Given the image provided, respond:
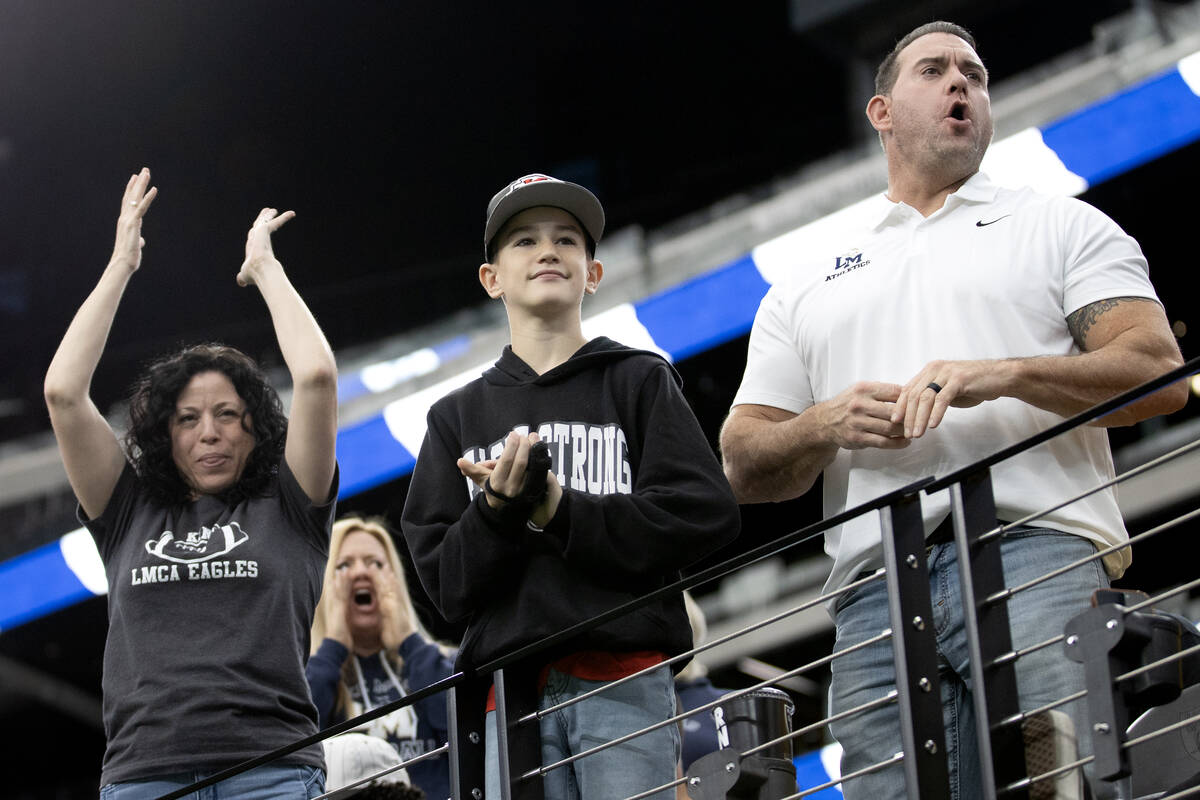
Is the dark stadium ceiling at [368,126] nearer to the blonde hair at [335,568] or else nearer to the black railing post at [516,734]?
the blonde hair at [335,568]

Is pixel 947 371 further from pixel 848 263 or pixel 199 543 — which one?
pixel 199 543

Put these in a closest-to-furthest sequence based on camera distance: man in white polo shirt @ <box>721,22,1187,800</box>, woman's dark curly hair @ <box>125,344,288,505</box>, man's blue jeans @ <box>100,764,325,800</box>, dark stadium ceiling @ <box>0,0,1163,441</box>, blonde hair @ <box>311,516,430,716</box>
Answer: man in white polo shirt @ <box>721,22,1187,800</box> → man's blue jeans @ <box>100,764,325,800</box> → woman's dark curly hair @ <box>125,344,288,505</box> → blonde hair @ <box>311,516,430,716</box> → dark stadium ceiling @ <box>0,0,1163,441</box>

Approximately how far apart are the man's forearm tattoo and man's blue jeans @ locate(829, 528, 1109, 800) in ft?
1.04

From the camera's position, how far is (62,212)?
363 inches

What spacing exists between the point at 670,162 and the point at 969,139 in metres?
7.38

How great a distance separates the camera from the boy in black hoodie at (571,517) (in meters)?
2.09

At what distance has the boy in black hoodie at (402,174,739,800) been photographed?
2.09 meters

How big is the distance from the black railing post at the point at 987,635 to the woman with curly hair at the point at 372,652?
5.32 feet

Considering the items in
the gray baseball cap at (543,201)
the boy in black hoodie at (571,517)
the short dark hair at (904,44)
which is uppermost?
the short dark hair at (904,44)

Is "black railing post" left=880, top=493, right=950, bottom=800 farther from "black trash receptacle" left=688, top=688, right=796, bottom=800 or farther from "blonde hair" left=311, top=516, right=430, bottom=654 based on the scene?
"blonde hair" left=311, top=516, right=430, bottom=654

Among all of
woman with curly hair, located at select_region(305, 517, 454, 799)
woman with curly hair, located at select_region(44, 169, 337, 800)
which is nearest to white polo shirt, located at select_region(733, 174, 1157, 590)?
woman with curly hair, located at select_region(44, 169, 337, 800)

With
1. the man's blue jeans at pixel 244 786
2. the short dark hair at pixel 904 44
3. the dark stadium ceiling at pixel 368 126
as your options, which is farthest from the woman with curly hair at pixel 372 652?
the dark stadium ceiling at pixel 368 126

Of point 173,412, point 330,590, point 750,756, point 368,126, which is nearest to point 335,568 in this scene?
point 330,590

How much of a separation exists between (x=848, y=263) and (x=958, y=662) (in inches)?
27.7
